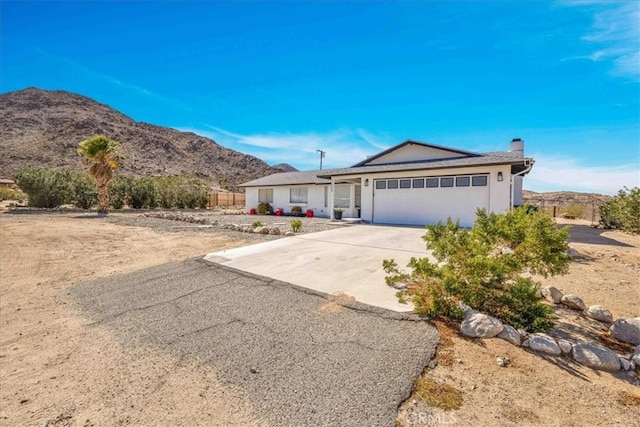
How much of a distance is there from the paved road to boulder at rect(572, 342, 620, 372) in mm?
1299

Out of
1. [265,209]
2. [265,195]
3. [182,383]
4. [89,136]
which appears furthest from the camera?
[89,136]

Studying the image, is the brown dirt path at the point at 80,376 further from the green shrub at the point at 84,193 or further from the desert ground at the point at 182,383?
the green shrub at the point at 84,193

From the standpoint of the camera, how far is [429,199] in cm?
1372

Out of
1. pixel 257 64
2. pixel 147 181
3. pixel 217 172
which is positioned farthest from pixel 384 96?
pixel 217 172

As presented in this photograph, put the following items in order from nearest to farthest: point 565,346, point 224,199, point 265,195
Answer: point 565,346
point 265,195
point 224,199

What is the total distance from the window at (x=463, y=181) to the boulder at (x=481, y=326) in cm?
1066

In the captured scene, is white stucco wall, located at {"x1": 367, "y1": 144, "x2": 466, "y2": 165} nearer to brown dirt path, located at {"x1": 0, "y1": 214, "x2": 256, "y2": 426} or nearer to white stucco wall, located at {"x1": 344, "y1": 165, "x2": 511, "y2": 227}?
white stucco wall, located at {"x1": 344, "y1": 165, "x2": 511, "y2": 227}

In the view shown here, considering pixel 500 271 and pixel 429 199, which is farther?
pixel 429 199

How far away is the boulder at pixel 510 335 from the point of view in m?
3.08

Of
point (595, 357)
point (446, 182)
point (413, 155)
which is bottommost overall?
point (595, 357)

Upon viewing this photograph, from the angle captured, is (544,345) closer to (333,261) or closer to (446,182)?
(333,261)

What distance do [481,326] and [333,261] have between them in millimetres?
3656

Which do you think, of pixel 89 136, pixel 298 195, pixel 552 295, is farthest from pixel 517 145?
pixel 89 136

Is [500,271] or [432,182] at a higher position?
[432,182]
